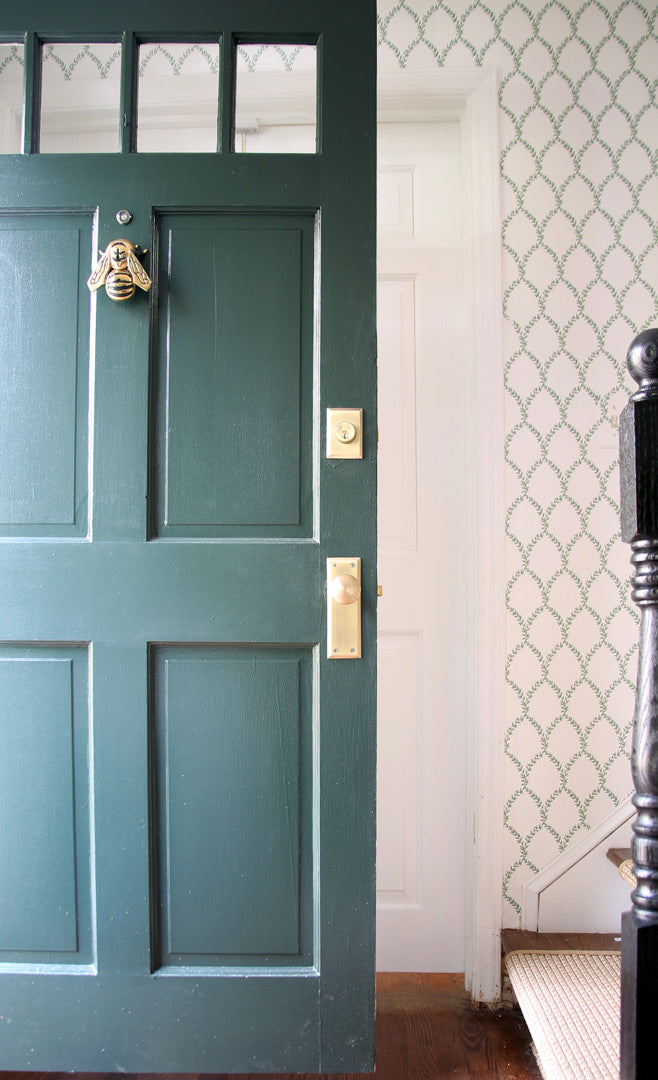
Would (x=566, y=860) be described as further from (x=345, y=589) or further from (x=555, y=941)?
(x=345, y=589)

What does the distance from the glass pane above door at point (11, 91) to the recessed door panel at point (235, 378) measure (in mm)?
846

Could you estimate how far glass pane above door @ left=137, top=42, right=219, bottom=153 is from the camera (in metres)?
1.73

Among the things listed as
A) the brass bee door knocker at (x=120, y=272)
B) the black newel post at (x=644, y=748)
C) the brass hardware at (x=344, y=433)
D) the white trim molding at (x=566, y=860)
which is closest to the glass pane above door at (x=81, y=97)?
the brass bee door knocker at (x=120, y=272)

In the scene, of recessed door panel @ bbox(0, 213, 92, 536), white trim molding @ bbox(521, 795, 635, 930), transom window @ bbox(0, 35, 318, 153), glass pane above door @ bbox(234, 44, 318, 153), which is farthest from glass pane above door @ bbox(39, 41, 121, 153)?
white trim molding @ bbox(521, 795, 635, 930)

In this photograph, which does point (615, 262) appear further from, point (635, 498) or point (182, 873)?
point (182, 873)

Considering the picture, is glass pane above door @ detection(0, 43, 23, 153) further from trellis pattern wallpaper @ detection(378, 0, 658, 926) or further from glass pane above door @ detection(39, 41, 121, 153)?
trellis pattern wallpaper @ detection(378, 0, 658, 926)

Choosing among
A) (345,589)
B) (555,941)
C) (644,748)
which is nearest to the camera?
(644,748)

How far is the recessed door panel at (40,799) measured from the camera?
1266mm

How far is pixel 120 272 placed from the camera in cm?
125

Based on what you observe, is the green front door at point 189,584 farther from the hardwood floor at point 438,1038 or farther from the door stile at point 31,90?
the hardwood floor at point 438,1038

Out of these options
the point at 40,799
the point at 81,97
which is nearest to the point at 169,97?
the point at 81,97

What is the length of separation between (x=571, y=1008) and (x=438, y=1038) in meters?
0.35

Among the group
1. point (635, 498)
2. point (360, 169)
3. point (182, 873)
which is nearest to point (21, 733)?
point (182, 873)

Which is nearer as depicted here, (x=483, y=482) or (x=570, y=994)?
(x=570, y=994)
